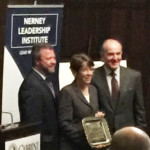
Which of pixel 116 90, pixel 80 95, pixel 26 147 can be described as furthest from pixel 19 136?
pixel 116 90

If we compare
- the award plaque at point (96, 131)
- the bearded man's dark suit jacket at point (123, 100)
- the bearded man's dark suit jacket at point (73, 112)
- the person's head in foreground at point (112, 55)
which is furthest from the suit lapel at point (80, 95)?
the person's head in foreground at point (112, 55)

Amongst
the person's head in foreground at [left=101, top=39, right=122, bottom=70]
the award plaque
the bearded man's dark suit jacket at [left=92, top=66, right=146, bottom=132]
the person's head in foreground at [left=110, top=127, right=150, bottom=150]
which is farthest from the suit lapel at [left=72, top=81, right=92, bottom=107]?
the person's head in foreground at [left=110, top=127, right=150, bottom=150]

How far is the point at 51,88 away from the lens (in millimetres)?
4832

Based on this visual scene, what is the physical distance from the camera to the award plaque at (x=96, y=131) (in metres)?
4.63

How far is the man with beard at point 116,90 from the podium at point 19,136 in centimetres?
69

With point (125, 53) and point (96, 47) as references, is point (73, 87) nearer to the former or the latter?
point (96, 47)

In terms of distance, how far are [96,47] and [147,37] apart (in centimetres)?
90

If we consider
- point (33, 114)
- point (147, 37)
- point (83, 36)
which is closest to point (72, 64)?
point (33, 114)

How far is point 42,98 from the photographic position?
4715 millimetres

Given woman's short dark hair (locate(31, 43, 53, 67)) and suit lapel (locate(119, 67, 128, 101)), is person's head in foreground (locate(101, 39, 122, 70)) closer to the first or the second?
suit lapel (locate(119, 67, 128, 101))

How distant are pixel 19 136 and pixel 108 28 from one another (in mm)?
2010

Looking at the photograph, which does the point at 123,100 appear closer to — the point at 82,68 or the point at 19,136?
the point at 82,68

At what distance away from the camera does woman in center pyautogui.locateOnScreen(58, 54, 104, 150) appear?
182 inches

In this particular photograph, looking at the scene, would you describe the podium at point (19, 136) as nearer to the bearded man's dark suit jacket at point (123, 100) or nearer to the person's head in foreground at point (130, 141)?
the bearded man's dark suit jacket at point (123, 100)
